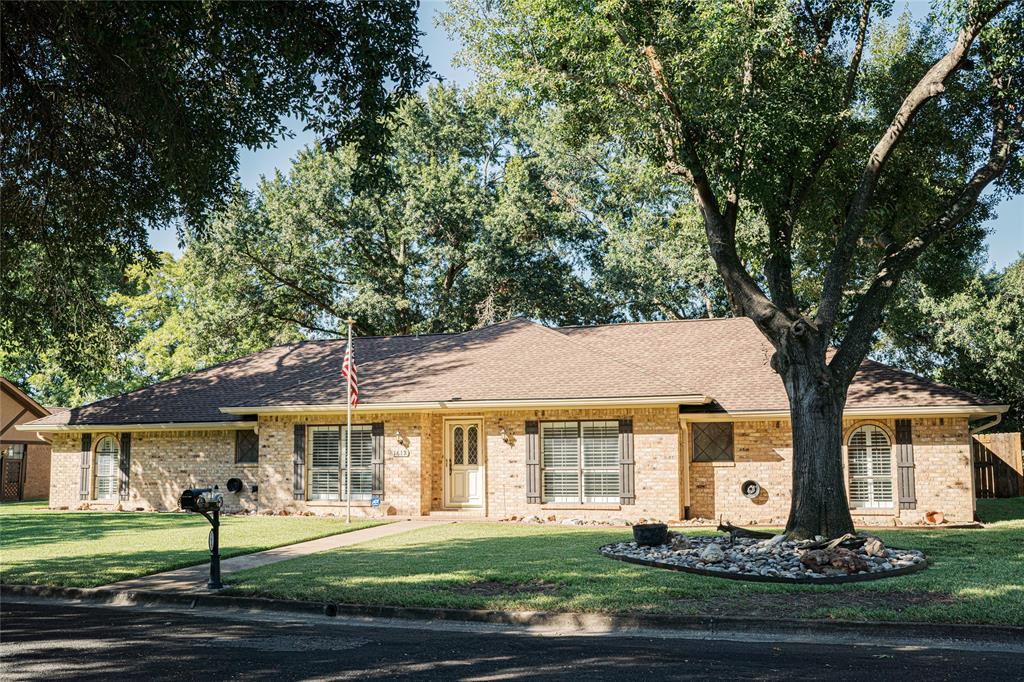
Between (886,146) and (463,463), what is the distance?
37.3 ft

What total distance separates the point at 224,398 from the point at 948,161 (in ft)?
58.7

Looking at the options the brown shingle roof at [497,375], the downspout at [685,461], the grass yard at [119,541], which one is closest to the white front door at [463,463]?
the brown shingle roof at [497,375]

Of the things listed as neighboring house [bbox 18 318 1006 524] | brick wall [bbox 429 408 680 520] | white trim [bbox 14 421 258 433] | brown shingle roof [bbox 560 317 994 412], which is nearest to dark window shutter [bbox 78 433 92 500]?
neighboring house [bbox 18 318 1006 524]

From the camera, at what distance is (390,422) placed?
19.4 m

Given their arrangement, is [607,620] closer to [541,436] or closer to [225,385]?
[541,436]

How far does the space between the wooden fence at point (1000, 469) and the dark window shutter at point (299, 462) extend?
63.3 ft

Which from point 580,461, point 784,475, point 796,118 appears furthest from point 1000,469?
point 796,118

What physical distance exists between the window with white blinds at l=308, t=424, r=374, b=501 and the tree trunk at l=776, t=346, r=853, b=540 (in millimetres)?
10270

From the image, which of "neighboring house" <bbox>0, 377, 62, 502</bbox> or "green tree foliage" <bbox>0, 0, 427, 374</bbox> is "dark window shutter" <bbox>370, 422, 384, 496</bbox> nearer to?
"green tree foliage" <bbox>0, 0, 427, 374</bbox>

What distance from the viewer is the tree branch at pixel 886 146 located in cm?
1164

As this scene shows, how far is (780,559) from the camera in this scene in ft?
35.9

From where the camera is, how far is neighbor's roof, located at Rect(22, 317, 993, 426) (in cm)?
1802

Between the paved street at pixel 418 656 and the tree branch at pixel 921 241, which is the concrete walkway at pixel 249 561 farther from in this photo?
the tree branch at pixel 921 241

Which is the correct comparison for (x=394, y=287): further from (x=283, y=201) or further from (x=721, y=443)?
(x=721, y=443)
